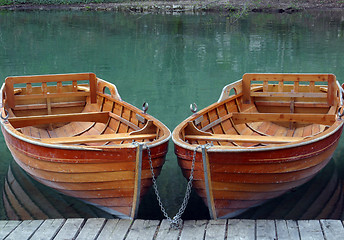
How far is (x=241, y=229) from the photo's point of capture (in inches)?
220

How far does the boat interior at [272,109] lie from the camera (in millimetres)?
7621

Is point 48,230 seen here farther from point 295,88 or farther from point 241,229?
point 295,88

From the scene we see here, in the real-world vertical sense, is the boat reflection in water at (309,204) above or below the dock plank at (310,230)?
below

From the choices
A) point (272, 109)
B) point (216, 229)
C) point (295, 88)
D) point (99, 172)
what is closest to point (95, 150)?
point (99, 172)

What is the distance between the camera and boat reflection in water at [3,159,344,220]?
22.2 feet

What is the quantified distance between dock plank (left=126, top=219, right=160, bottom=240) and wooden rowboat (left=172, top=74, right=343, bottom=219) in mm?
728

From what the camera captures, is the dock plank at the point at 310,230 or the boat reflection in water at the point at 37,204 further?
the boat reflection in water at the point at 37,204

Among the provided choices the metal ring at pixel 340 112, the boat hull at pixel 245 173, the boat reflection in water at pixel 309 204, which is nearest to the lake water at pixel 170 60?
the boat reflection in water at pixel 309 204

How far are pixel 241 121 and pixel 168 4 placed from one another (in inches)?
1225

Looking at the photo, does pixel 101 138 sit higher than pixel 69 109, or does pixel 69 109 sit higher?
pixel 101 138

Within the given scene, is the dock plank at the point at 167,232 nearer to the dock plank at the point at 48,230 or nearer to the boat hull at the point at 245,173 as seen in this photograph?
the boat hull at the point at 245,173

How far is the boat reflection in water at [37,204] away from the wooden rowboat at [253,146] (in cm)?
149

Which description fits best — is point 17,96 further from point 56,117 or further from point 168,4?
point 168,4

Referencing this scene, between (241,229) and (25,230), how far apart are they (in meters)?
2.31
